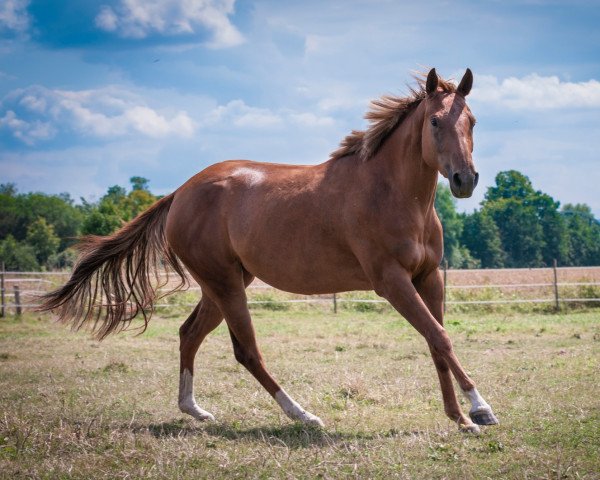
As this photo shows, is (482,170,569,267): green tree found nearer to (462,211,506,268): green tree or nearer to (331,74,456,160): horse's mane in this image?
(462,211,506,268): green tree

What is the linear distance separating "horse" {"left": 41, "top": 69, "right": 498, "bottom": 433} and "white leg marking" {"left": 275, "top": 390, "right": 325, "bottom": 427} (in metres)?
0.01

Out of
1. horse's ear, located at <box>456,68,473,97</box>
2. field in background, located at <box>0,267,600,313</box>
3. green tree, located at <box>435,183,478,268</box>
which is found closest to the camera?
horse's ear, located at <box>456,68,473,97</box>

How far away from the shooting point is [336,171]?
5992mm

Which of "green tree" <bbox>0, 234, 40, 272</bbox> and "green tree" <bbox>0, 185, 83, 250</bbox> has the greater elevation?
"green tree" <bbox>0, 185, 83, 250</bbox>

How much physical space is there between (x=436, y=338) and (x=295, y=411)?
1.53 metres

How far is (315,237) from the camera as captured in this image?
19.3 feet

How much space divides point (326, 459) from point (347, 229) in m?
1.96

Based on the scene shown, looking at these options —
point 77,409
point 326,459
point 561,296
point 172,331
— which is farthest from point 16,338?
point 561,296

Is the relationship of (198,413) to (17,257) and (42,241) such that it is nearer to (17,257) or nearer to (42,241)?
(17,257)

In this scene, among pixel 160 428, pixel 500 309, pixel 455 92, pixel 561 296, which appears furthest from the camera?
pixel 561 296

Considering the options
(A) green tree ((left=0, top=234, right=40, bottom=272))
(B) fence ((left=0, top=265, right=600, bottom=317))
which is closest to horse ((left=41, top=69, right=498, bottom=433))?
(B) fence ((left=0, top=265, right=600, bottom=317))

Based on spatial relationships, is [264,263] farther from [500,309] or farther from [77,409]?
[500,309]

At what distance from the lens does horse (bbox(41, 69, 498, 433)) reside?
523cm

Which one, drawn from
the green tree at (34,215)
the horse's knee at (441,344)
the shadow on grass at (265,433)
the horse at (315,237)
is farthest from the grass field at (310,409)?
the green tree at (34,215)
